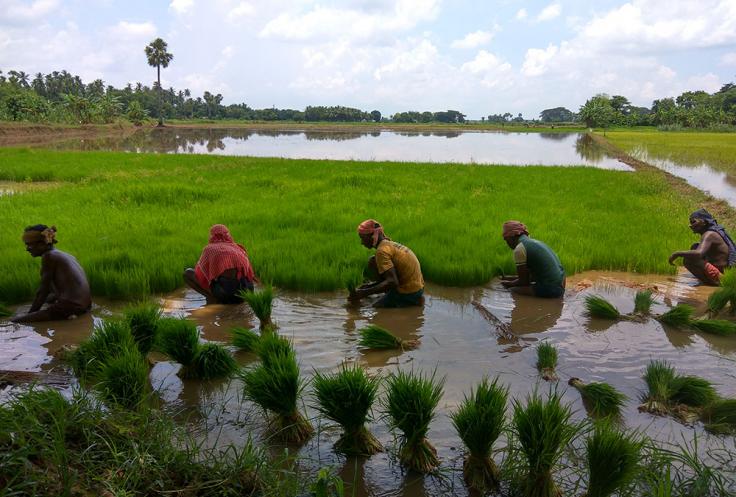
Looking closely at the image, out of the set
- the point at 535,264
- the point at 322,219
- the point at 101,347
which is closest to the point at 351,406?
the point at 101,347

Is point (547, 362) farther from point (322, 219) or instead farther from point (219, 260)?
point (322, 219)

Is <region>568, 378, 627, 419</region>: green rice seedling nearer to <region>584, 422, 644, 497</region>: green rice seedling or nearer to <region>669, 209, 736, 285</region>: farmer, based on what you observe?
<region>584, 422, 644, 497</region>: green rice seedling

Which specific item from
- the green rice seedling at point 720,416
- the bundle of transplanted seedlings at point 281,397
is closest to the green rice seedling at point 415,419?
the bundle of transplanted seedlings at point 281,397

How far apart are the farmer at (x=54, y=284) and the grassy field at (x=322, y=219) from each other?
2.26 feet

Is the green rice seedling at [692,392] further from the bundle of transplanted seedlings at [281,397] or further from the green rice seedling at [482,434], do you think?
the bundle of transplanted seedlings at [281,397]

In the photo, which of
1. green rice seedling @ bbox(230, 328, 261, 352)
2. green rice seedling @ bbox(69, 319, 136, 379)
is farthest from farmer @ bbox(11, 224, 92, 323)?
green rice seedling @ bbox(230, 328, 261, 352)

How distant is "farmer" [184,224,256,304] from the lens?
5.01 meters

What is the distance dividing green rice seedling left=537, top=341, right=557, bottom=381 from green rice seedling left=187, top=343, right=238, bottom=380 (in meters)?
2.23

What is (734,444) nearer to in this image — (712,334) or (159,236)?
(712,334)

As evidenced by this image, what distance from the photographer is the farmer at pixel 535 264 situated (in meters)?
5.20

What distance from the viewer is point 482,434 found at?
7.93 feet

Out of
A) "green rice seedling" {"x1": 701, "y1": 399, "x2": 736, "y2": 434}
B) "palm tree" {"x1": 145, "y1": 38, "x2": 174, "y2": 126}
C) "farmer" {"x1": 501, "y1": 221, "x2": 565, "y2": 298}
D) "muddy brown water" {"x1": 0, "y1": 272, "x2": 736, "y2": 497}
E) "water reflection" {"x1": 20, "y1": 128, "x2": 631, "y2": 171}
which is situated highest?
"palm tree" {"x1": 145, "y1": 38, "x2": 174, "y2": 126}

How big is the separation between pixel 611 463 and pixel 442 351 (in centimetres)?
201

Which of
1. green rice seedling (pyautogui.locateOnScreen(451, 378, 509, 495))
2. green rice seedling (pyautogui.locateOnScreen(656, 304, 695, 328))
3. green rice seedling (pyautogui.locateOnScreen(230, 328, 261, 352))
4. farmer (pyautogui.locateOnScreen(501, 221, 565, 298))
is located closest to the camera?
green rice seedling (pyautogui.locateOnScreen(451, 378, 509, 495))
